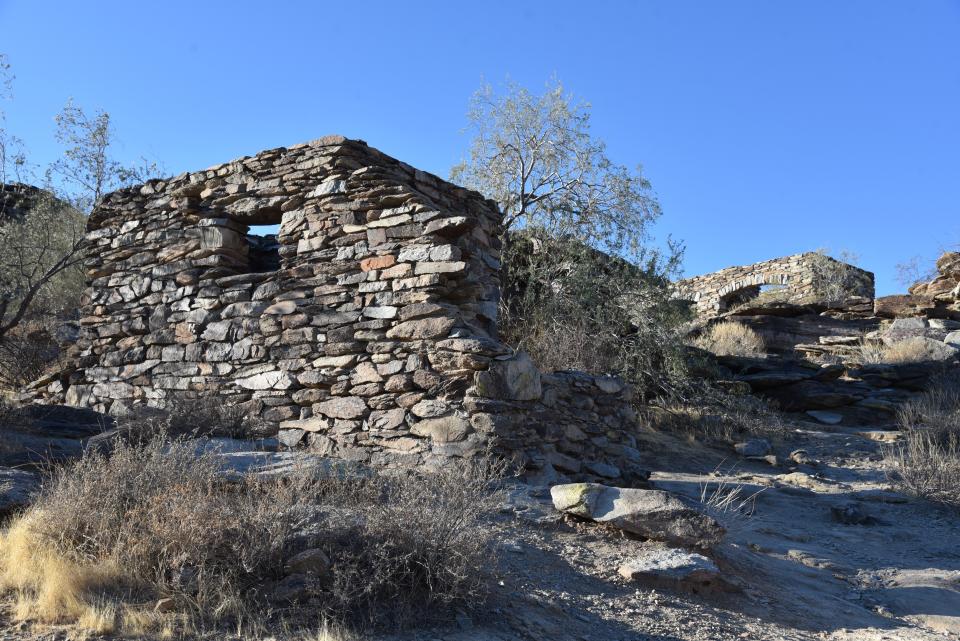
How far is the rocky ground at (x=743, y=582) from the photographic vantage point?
3.76 metres

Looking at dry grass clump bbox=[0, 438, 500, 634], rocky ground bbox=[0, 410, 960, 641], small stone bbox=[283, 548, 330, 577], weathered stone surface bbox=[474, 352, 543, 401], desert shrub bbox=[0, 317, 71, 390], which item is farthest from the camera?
desert shrub bbox=[0, 317, 71, 390]

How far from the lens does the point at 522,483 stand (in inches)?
221

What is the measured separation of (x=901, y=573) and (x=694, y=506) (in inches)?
72.2

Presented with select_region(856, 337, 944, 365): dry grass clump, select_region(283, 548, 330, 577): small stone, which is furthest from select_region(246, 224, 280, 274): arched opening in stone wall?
select_region(856, 337, 944, 365): dry grass clump

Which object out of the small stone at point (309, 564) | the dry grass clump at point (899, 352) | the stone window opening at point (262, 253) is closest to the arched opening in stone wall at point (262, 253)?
the stone window opening at point (262, 253)

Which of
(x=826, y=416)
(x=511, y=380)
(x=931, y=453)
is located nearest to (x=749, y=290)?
(x=826, y=416)

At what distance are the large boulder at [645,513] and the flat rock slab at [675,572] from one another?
0.17m

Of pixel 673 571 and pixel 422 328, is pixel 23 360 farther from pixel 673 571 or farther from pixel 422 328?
pixel 673 571

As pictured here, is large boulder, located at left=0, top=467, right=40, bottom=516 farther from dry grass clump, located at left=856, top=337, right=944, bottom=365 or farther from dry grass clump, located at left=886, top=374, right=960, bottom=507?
dry grass clump, located at left=856, top=337, right=944, bottom=365

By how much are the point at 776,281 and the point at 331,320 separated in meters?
16.0

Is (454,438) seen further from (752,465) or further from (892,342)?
(892,342)

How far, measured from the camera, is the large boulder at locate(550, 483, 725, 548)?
472cm

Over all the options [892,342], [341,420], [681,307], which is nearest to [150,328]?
[341,420]

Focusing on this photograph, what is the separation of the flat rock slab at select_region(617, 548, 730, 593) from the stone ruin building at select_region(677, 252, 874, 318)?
1395 cm
